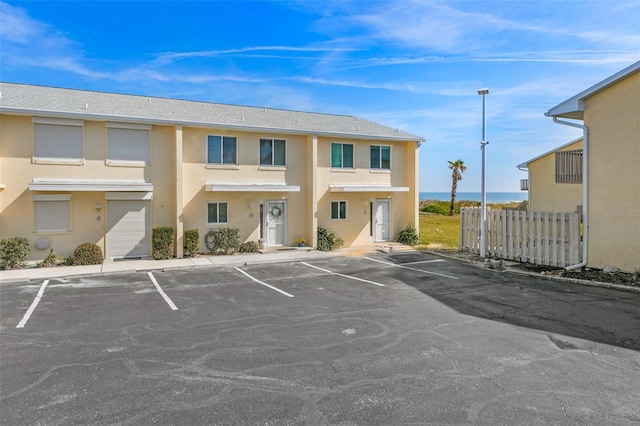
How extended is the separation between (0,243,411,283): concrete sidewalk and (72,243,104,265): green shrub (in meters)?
0.34

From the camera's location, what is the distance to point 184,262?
1458cm

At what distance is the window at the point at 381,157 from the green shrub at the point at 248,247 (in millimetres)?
7807

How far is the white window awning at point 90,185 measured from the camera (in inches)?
531

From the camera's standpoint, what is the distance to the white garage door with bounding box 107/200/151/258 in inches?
601

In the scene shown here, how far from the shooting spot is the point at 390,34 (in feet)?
48.0

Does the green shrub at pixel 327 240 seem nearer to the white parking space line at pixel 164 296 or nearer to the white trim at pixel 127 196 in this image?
the white trim at pixel 127 196

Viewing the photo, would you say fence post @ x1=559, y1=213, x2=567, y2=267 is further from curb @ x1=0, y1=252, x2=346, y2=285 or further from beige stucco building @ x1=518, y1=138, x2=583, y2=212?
curb @ x1=0, y1=252, x2=346, y2=285

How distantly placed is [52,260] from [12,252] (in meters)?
1.21

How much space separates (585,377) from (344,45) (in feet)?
54.8

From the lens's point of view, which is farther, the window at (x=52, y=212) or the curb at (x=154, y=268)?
the window at (x=52, y=212)

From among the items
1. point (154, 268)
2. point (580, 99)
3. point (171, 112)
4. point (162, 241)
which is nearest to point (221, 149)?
point (171, 112)

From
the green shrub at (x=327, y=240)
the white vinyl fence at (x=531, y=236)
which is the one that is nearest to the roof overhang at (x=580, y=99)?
the white vinyl fence at (x=531, y=236)

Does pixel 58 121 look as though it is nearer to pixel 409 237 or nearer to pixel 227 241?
pixel 227 241

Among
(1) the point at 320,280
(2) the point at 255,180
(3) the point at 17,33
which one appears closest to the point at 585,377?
(1) the point at 320,280
